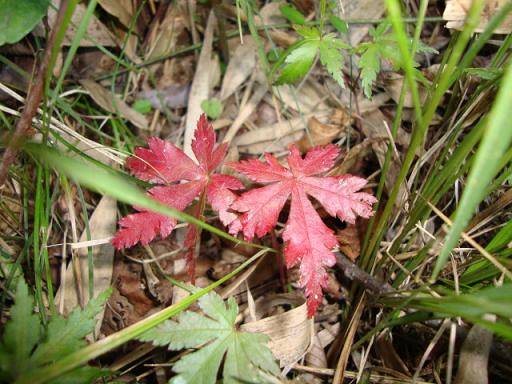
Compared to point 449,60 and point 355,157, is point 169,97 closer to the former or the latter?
point 355,157

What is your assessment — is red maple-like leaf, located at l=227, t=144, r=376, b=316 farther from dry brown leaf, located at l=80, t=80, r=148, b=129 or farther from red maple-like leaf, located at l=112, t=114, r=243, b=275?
dry brown leaf, located at l=80, t=80, r=148, b=129

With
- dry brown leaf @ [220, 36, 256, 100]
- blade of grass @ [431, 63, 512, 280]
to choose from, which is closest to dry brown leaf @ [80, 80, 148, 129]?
dry brown leaf @ [220, 36, 256, 100]

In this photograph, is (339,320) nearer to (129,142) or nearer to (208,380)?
(208,380)

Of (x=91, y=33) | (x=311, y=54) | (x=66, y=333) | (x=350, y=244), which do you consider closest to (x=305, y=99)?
(x=311, y=54)

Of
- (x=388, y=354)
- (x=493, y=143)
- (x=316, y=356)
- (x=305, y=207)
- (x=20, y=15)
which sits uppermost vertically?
(x=20, y=15)

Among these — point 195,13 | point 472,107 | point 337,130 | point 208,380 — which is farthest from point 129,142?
point 472,107

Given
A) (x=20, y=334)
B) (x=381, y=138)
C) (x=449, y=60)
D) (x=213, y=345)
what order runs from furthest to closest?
(x=381, y=138) → (x=213, y=345) → (x=20, y=334) → (x=449, y=60)

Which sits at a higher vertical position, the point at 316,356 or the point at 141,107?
the point at 141,107
